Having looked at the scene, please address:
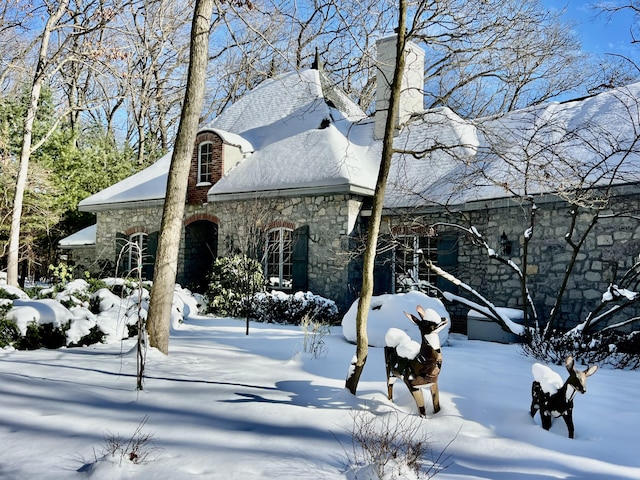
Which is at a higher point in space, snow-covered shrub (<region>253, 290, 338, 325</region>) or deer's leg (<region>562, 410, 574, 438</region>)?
snow-covered shrub (<region>253, 290, 338, 325</region>)

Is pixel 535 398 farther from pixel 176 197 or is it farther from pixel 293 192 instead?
pixel 293 192

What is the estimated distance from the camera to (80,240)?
52.9ft

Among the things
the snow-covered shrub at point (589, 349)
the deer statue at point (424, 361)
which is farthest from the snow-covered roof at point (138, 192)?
the deer statue at point (424, 361)

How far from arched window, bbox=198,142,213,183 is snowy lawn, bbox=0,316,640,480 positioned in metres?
8.05

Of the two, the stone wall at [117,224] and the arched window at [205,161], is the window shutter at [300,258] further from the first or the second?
the stone wall at [117,224]

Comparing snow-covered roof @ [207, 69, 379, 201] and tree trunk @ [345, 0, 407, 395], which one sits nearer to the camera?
tree trunk @ [345, 0, 407, 395]

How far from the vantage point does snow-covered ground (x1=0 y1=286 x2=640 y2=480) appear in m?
3.18

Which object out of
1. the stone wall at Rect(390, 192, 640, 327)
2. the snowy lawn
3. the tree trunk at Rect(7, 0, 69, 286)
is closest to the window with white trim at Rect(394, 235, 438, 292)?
the stone wall at Rect(390, 192, 640, 327)

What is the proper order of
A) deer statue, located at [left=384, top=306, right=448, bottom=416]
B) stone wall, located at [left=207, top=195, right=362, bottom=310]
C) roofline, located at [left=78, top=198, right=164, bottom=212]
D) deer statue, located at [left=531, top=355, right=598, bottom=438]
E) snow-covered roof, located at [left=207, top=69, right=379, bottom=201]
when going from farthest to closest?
1. roofline, located at [left=78, top=198, right=164, bottom=212]
2. snow-covered roof, located at [left=207, top=69, right=379, bottom=201]
3. stone wall, located at [left=207, top=195, right=362, bottom=310]
4. deer statue, located at [left=384, top=306, right=448, bottom=416]
5. deer statue, located at [left=531, top=355, right=598, bottom=438]

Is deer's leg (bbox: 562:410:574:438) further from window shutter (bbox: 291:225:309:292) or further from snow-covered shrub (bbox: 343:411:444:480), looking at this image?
window shutter (bbox: 291:225:309:292)

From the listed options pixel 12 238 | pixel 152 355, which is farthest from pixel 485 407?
pixel 12 238

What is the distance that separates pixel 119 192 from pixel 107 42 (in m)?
4.14

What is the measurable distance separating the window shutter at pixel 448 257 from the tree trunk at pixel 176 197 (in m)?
5.89

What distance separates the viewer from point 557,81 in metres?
19.3
